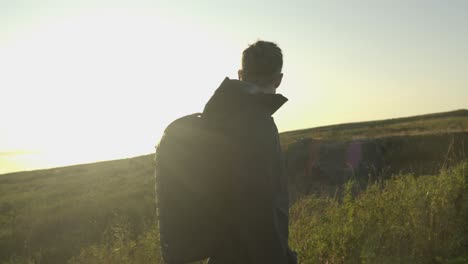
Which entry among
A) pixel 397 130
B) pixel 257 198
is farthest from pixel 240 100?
pixel 397 130

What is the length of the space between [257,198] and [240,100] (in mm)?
506

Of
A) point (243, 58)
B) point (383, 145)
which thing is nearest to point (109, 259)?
point (243, 58)

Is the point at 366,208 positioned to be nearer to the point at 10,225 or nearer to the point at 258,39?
the point at 258,39

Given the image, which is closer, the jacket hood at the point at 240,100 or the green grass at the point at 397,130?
the jacket hood at the point at 240,100

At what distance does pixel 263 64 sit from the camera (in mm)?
2260

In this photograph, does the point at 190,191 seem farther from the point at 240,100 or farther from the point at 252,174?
the point at 240,100

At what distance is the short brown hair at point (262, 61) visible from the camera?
2.26m

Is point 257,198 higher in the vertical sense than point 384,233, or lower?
higher

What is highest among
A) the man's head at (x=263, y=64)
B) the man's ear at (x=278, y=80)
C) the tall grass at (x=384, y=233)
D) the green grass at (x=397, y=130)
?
the man's head at (x=263, y=64)

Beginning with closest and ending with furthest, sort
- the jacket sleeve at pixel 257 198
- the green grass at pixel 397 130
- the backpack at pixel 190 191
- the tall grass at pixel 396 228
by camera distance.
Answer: the jacket sleeve at pixel 257 198, the backpack at pixel 190 191, the tall grass at pixel 396 228, the green grass at pixel 397 130

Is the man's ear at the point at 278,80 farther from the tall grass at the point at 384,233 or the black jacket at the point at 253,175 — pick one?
the tall grass at the point at 384,233

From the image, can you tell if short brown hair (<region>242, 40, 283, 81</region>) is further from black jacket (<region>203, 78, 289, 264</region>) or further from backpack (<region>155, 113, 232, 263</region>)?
backpack (<region>155, 113, 232, 263</region>)

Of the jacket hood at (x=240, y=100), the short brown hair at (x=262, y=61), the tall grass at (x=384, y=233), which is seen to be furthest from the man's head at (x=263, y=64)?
the tall grass at (x=384, y=233)

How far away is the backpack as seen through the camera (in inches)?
86.6
